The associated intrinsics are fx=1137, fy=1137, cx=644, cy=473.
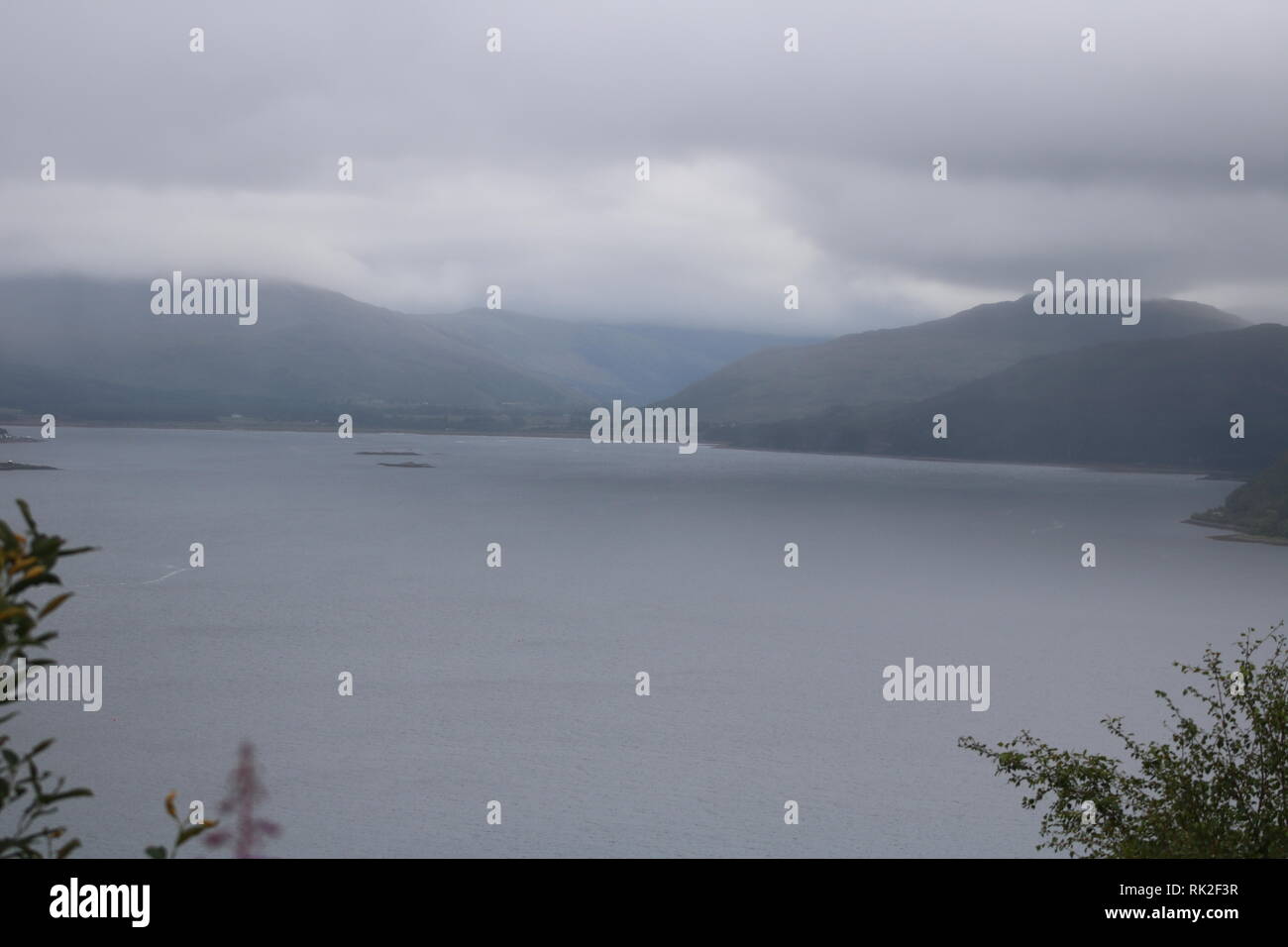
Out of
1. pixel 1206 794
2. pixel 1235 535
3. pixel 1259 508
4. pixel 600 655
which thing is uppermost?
pixel 1259 508

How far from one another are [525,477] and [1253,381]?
86381 mm

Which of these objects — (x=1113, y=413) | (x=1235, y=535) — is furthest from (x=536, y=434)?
(x=1235, y=535)

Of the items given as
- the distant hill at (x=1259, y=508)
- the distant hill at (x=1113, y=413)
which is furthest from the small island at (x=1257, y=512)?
the distant hill at (x=1113, y=413)

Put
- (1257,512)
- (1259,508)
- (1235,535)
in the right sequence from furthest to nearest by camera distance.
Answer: (1259,508) < (1257,512) < (1235,535)

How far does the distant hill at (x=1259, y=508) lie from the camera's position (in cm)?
7525

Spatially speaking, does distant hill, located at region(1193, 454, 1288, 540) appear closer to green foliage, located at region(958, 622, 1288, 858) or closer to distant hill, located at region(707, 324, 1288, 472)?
distant hill, located at region(707, 324, 1288, 472)

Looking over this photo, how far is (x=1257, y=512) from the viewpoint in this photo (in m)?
78.6

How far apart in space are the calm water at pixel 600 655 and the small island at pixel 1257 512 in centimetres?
292

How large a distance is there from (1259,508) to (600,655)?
60.0m

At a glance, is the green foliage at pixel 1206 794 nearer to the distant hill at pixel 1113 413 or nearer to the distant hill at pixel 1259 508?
the distant hill at pixel 1259 508

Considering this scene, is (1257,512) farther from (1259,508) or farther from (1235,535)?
(1235,535)
